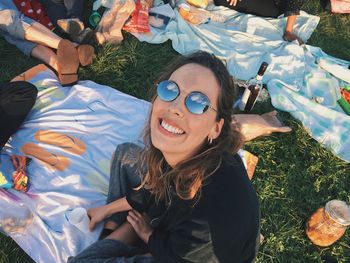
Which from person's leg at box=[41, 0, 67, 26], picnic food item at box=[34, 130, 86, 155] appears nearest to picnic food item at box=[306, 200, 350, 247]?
picnic food item at box=[34, 130, 86, 155]

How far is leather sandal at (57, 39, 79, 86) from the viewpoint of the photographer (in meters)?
3.63

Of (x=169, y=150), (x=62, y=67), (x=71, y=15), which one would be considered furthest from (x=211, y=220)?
(x=71, y=15)

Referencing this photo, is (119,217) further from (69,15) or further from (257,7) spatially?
(257,7)

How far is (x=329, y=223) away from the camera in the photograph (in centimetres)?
285

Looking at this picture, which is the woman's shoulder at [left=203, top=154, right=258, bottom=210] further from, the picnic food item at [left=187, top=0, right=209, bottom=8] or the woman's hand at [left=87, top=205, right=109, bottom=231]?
the picnic food item at [left=187, top=0, right=209, bottom=8]

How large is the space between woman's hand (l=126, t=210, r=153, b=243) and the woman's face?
0.60m

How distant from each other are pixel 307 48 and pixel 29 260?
3.71 m

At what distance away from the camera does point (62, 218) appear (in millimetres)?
2793

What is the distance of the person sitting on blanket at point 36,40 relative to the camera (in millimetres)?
3818

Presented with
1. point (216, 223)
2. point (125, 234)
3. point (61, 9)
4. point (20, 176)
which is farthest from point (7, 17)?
point (216, 223)

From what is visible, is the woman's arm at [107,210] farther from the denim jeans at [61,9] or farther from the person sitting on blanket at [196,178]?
the denim jeans at [61,9]

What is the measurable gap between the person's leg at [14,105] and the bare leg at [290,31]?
2.99 meters

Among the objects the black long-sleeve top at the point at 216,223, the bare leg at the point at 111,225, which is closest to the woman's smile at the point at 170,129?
the black long-sleeve top at the point at 216,223

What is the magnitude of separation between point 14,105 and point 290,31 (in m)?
3.26
